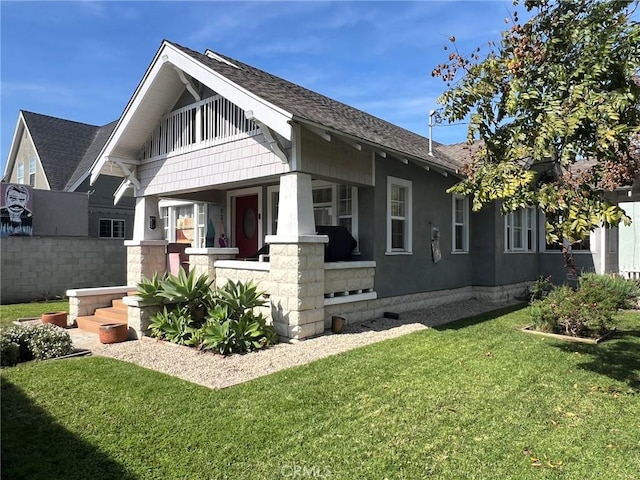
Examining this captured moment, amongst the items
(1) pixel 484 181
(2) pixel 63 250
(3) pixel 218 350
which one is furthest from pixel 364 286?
(2) pixel 63 250

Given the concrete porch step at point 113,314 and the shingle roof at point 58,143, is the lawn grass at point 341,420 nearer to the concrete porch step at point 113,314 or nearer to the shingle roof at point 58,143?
the concrete porch step at point 113,314

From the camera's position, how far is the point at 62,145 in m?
24.7

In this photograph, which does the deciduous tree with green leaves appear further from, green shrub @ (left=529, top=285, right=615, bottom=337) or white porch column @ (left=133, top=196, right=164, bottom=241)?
white porch column @ (left=133, top=196, right=164, bottom=241)

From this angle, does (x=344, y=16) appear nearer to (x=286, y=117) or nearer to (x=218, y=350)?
(x=286, y=117)

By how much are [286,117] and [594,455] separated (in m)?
6.11

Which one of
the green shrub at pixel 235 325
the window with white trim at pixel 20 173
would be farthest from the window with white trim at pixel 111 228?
the green shrub at pixel 235 325

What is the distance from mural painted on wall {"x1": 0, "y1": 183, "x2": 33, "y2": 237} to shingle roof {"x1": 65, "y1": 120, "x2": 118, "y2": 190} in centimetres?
445

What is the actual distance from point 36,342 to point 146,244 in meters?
5.39

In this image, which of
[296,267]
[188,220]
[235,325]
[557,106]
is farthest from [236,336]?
[188,220]

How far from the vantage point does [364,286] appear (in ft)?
31.0

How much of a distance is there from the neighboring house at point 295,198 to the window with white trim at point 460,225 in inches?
2.1

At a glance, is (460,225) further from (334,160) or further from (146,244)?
(146,244)

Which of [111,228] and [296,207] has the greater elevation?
[111,228]

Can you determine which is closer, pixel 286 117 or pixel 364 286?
pixel 286 117
